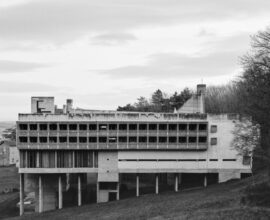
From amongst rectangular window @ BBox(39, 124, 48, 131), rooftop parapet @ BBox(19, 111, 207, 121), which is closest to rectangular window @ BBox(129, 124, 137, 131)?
rooftop parapet @ BBox(19, 111, 207, 121)

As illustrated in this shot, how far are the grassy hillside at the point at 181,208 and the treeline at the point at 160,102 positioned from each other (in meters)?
46.8

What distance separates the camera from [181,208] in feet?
143

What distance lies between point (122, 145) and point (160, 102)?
187 ft

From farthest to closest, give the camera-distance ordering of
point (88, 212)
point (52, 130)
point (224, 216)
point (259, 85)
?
point (52, 130) → point (88, 212) → point (259, 85) → point (224, 216)

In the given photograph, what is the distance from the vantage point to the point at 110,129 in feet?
197

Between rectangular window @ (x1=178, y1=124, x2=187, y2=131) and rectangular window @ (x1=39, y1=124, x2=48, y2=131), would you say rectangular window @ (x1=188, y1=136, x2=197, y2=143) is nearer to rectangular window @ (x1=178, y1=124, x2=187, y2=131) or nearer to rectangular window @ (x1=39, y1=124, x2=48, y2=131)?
rectangular window @ (x1=178, y1=124, x2=187, y2=131)

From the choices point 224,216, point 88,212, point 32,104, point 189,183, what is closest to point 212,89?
point 189,183

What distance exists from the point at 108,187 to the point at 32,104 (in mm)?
14485

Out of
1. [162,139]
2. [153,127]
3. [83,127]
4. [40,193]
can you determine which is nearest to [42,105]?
[83,127]

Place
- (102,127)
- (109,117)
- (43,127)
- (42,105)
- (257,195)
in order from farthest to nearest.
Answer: (42,105) → (102,127) → (43,127) → (109,117) → (257,195)

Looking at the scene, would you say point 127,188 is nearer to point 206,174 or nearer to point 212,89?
point 206,174

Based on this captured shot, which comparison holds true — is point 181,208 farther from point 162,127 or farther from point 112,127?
point 112,127

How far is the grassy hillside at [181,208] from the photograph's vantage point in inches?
1467

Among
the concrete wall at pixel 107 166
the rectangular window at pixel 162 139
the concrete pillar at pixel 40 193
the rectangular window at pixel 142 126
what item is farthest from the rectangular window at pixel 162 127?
the concrete pillar at pixel 40 193
